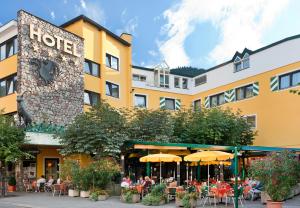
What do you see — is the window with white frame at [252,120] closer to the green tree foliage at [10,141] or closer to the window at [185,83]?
the window at [185,83]

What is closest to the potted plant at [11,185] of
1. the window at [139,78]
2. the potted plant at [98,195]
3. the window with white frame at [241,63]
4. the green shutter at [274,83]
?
the potted plant at [98,195]

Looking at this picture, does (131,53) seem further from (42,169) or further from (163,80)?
(42,169)

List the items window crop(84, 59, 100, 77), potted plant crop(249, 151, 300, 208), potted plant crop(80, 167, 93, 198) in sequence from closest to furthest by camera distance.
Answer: potted plant crop(249, 151, 300, 208), potted plant crop(80, 167, 93, 198), window crop(84, 59, 100, 77)

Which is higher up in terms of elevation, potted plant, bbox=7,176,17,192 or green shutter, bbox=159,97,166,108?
green shutter, bbox=159,97,166,108

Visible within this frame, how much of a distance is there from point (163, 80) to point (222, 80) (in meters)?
6.83

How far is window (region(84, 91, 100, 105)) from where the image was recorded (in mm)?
34812

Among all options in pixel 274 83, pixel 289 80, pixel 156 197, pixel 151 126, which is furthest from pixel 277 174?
pixel 274 83

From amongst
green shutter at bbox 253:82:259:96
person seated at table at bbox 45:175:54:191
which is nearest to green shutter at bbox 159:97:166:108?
green shutter at bbox 253:82:259:96

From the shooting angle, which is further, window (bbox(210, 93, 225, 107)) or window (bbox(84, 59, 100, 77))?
window (bbox(210, 93, 225, 107))

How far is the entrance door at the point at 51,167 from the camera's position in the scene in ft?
106

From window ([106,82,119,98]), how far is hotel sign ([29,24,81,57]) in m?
4.33

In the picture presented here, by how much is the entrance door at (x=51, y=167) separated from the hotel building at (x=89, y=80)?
7 centimetres

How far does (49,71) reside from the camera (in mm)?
31609

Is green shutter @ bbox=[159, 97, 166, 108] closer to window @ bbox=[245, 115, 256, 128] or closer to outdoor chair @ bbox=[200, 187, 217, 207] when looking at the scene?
window @ bbox=[245, 115, 256, 128]
